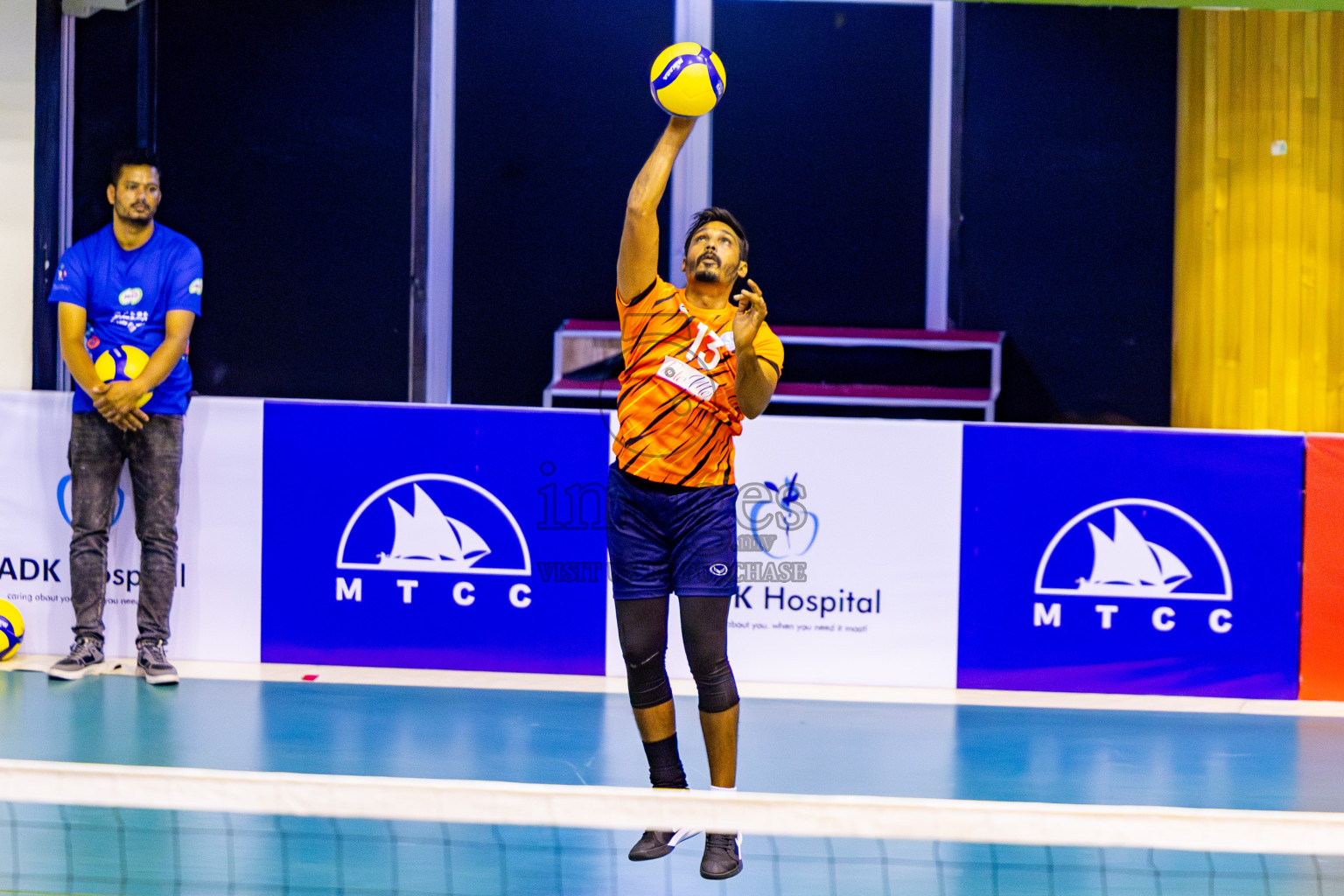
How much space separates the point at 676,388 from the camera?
4176mm

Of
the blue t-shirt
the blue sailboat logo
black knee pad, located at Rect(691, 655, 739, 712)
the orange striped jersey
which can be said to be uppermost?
the blue t-shirt

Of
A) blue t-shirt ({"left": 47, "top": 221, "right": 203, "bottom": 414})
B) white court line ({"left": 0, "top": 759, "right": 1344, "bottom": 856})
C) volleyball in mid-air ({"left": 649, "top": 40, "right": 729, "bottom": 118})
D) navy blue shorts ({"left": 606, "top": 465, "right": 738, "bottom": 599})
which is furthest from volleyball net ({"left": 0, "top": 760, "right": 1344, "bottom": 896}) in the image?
blue t-shirt ({"left": 47, "top": 221, "right": 203, "bottom": 414})

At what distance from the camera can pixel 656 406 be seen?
4.18 m

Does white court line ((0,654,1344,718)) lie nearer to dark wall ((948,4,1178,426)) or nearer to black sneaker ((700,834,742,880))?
black sneaker ((700,834,742,880))

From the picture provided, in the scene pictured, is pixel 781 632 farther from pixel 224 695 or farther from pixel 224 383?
pixel 224 383

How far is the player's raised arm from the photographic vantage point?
4043 mm

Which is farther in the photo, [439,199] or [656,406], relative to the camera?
[439,199]

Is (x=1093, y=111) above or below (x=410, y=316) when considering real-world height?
above

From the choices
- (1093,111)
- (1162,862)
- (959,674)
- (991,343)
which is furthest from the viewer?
(1093,111)

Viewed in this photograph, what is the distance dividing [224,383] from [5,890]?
7.07 m

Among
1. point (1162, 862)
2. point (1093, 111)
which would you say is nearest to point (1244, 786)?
point (1162, 862)

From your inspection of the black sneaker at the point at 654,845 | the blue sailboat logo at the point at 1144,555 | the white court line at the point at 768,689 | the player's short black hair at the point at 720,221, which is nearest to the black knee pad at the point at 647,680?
the black sneaker at the point at 654,845

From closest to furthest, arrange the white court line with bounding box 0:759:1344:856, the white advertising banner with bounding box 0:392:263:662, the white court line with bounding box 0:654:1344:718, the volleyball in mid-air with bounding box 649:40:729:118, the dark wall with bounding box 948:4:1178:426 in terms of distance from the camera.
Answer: the white court line with bounding box 0:759:1344:856 → the volleyball in mid-air with bounding box 649:40:729:118 → the white court line with bounding box 0:654:1344:718 → the white advertising banner with bounding box 0:392:263:662 → the dark wall with bounding box 948:4:1178:426

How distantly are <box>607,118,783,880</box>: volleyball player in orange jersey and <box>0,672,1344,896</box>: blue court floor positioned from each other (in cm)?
47
